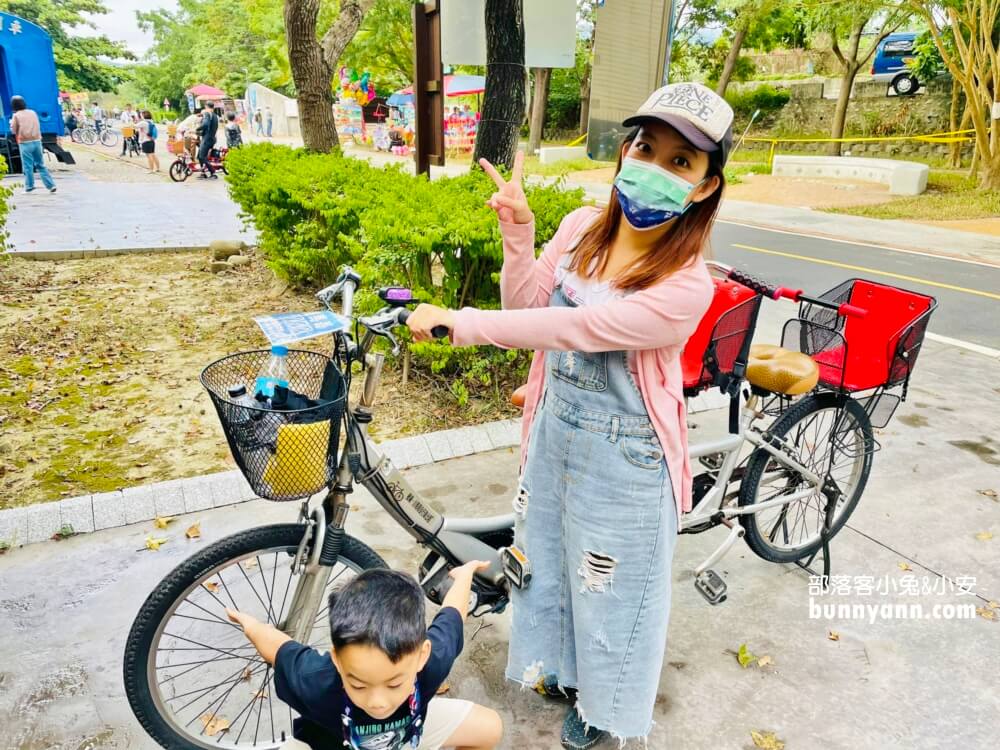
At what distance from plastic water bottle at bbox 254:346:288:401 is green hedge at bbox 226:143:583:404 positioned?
7.73 ft

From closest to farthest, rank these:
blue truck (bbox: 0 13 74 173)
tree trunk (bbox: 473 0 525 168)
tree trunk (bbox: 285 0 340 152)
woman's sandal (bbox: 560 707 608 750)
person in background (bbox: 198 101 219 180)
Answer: woman's sandal (bbox: 560 707 608 750)
tree trunk (bbox: 473 0 525 168)
tree trunk (bbox: 285 0 340 152)
blue truck (bbox: 0 13 74 173)
person in background (bbox: 198 101 219 180)

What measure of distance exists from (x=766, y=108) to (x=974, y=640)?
31.8 meters

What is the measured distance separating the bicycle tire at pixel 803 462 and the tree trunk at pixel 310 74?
7460mm

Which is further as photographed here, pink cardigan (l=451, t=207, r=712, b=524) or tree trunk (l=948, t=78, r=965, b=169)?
tree trunk (l=948, t=78, r=965, b=169)

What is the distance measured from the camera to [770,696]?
8.59 feet

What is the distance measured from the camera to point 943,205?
52.4 feet

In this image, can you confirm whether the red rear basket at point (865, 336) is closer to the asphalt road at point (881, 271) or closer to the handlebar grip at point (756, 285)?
the handlebar grip at point (756, 285)

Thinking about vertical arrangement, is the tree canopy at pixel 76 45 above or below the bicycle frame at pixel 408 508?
above

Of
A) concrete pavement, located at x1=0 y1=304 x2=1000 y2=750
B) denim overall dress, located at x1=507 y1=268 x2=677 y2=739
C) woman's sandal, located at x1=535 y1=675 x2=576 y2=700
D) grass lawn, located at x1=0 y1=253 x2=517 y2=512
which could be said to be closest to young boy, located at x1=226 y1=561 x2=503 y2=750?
denim overall dress, located at x1=507 y1=268 x2=677 y2=739

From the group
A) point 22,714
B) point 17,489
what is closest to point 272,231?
point 17,489

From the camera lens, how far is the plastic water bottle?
5.87ft

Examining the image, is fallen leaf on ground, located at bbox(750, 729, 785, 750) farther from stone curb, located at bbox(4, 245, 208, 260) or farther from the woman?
stone curb, located at bbox(4, 245, 208, 260)

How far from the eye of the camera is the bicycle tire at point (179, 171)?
19.0m

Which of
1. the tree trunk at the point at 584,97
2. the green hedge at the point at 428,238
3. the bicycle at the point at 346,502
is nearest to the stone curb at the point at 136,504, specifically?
the green hedge at the point at 428,238
